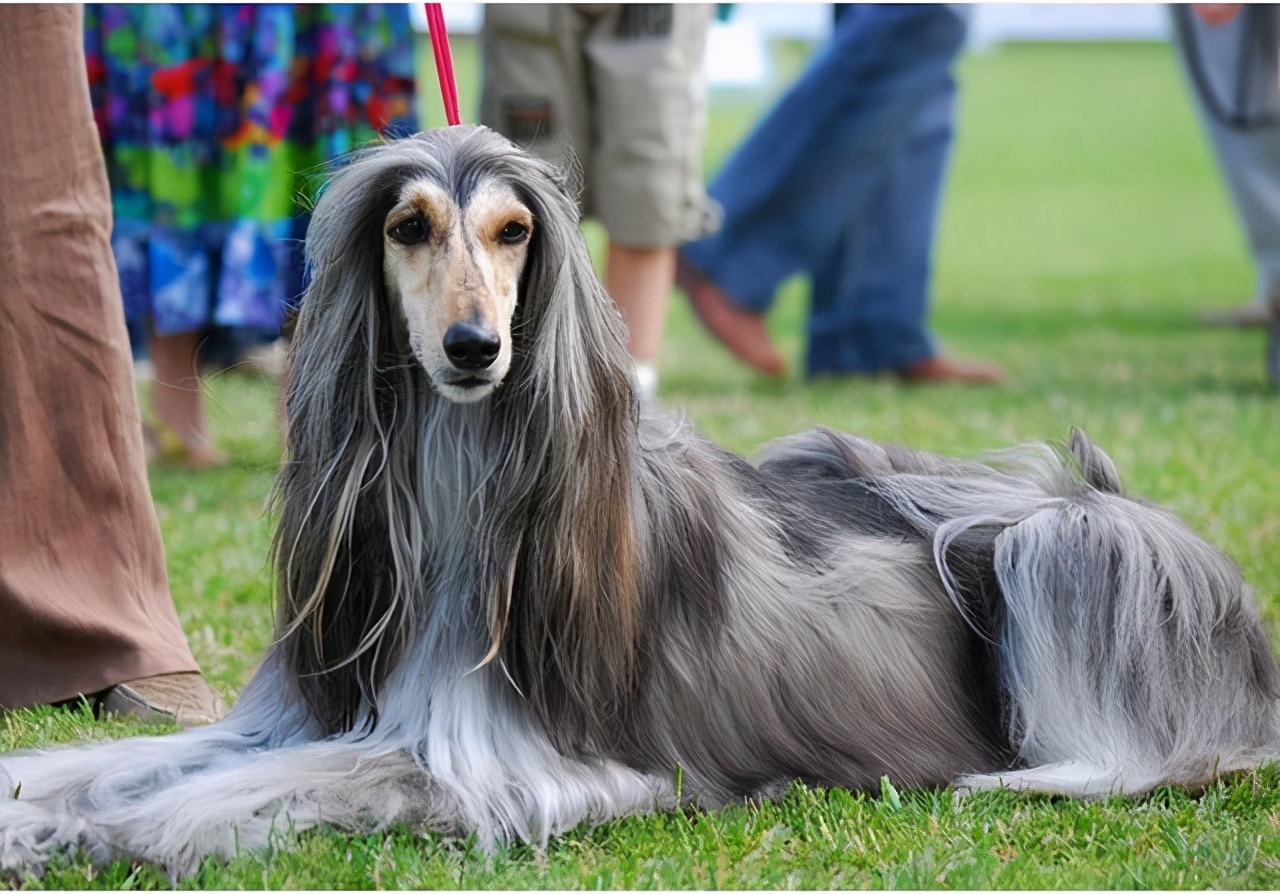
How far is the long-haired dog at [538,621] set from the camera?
2764 mm

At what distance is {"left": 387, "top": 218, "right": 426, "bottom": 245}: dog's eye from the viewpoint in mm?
2773

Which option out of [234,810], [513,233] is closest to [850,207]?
[513,233]

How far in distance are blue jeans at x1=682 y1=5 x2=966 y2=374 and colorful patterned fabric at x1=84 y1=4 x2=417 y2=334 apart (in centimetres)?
284

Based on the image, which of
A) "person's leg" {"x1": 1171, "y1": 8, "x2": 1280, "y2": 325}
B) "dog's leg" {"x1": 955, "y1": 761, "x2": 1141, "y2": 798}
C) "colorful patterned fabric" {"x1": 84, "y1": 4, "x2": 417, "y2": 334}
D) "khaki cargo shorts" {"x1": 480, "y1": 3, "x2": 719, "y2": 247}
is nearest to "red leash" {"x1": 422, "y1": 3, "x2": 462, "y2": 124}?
"dog's leg" {"x1": 955, "y1": 761, "x2": 1141, "y2": 798}

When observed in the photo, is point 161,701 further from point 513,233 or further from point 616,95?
point 616,95

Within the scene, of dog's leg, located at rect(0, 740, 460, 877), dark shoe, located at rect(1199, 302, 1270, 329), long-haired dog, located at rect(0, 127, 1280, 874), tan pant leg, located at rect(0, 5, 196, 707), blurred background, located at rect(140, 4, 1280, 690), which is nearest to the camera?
dog's leg, located at rect(0, 740, 460, 877)

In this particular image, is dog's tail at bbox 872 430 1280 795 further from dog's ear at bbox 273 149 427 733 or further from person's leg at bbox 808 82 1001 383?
person's leg at bbox 808 82 1001 383

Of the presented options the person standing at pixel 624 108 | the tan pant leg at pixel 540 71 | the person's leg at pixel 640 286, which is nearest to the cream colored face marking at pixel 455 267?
the person standing at pixel 624 108

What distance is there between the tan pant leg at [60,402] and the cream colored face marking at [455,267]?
1.11m

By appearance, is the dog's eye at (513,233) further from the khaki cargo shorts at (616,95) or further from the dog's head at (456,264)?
the khaki cargo shorts at (616,95)

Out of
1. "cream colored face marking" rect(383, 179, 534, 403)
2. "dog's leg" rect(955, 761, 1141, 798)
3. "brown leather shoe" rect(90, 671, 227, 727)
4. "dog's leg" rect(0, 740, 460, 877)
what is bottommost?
"dog's leg" rect(955, 761, 1141, 798)

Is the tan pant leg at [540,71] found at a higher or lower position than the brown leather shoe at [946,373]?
higher

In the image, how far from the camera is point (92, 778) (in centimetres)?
283

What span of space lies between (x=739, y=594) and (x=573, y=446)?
510 millimetres
